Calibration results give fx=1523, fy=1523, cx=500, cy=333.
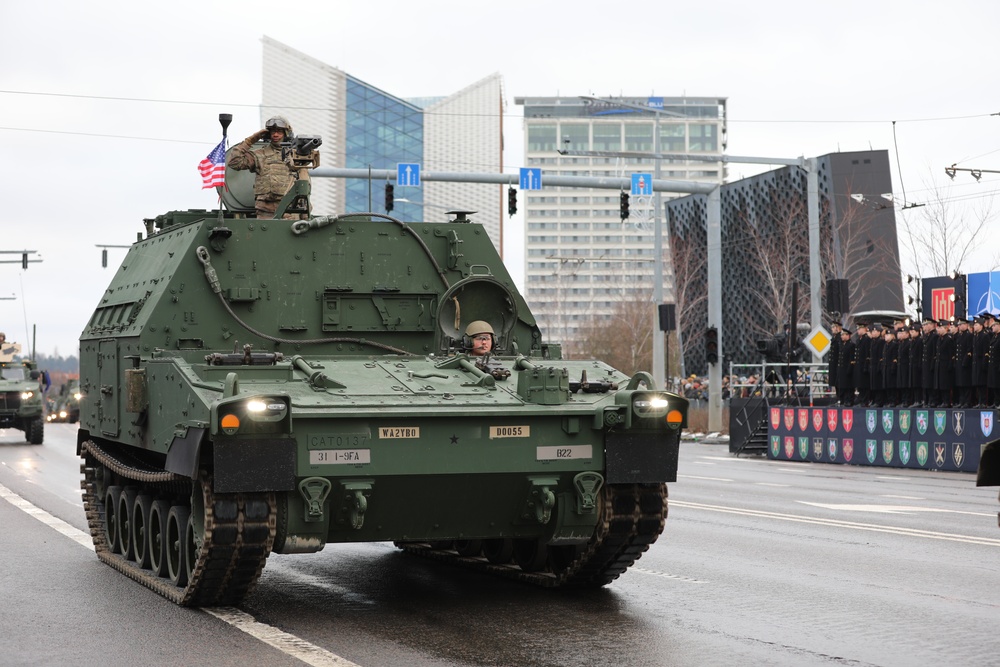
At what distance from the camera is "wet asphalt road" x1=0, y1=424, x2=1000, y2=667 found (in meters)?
8.52

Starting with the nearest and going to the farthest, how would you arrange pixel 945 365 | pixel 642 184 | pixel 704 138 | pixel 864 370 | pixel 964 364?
pixel 964 364 → pixel 945 365 → pixel 864 370 → pixel 642 184 → pixel 704 138

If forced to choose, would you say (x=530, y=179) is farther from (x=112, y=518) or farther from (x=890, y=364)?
(x=112, y=518)

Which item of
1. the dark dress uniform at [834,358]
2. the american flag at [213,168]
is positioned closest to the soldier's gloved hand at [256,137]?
the american flag at [213,168]

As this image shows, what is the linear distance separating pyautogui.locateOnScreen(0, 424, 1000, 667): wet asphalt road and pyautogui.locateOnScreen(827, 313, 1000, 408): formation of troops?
10.0 metres

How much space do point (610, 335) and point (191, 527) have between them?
8040 cm

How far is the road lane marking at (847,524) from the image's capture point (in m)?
14.4

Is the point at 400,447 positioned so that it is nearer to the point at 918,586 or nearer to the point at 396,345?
the point at 396,345

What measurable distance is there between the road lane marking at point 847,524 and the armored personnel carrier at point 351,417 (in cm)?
470

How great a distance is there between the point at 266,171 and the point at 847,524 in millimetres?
7090

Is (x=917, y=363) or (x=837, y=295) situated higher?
(x=837, y=295)

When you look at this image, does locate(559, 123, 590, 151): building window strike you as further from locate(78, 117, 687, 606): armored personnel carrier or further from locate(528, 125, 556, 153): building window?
locate(78, 117, 687, 606): armored personnel carrier

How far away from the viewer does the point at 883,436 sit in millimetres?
27938

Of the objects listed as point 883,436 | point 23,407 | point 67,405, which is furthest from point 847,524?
point 67,405

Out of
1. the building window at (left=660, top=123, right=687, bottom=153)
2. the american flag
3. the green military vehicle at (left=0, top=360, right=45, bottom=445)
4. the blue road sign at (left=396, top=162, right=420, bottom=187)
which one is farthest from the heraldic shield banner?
the building window at (left=660, top=123, right=687, bottom=153)
